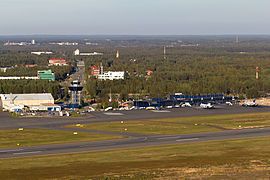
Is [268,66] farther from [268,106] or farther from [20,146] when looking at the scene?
[20,146]

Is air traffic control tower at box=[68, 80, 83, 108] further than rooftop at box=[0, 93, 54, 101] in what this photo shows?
No

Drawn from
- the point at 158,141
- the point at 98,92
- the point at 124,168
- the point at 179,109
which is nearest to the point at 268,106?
the point at 179,109

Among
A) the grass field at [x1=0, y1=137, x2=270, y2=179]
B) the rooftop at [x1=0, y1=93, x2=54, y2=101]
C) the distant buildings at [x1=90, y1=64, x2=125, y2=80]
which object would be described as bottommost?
the distant buildings at [x1=90, y1=64, x2=125, y2=80]


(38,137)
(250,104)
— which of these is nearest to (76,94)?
(250,104)

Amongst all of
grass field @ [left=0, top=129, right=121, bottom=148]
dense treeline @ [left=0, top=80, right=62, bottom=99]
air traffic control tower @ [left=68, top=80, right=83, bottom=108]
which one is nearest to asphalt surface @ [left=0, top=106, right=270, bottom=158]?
grass field @ [left=0, top=129, right=121, bottom=148]

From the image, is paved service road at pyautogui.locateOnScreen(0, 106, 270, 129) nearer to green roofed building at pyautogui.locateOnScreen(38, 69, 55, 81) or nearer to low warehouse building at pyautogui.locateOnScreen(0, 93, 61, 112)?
low warehouse building at pyautogui.locateOnScreen(0, 93, 61, 112)

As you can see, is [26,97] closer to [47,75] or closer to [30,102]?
[30,102]
